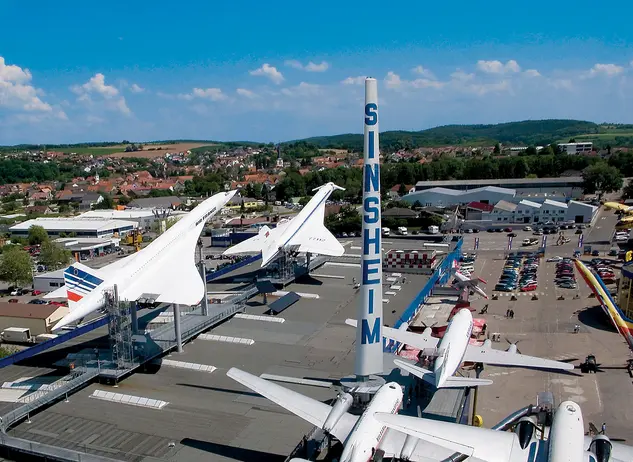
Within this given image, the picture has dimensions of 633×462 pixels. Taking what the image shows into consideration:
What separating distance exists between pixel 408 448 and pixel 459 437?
2.74 meters

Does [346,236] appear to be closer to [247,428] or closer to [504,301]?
[504,301]

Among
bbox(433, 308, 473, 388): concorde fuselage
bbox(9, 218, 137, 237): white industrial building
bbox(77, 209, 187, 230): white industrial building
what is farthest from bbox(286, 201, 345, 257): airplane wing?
bbox(9, 218, 137, 237): white industrial building

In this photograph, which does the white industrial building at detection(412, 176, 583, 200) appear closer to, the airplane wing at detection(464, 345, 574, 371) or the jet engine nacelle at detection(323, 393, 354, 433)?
the airplane wing at detection(464, 345, 574, 371)

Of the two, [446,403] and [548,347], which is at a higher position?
[446,403]

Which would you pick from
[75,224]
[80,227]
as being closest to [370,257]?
[80,227]

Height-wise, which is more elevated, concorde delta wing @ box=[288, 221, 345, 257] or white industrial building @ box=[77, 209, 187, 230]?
concorde delta wing @ box=[288, 221, 345, 257]

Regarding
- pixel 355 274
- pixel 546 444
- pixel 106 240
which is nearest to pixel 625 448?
pixel 546 444

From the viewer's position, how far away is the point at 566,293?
2502 inches

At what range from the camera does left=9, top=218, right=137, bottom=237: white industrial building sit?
113 m

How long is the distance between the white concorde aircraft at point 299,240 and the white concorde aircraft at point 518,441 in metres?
32.7

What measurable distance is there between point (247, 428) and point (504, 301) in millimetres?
44641

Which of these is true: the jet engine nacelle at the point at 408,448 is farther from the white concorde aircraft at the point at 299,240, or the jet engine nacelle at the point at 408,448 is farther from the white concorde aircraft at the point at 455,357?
the white concorde aircraft at the point at 299,240

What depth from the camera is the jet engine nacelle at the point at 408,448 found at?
72.9 feet

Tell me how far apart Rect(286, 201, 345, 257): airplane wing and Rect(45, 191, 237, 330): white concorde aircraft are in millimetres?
14627
